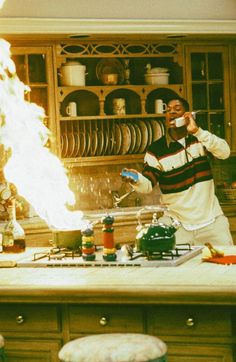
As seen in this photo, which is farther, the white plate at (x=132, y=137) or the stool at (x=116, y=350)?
the white plate at (x=132, y=137)

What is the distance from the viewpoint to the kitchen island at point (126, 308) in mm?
3525

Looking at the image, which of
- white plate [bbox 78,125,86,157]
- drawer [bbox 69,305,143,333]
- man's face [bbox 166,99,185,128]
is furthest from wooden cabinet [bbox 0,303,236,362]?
white plate [bbox 78,125,86,157]

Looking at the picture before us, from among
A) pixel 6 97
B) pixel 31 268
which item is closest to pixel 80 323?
pixel 31 268

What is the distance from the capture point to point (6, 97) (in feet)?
19.7

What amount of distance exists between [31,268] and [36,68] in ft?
10.5

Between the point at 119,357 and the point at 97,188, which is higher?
the point at 97,188

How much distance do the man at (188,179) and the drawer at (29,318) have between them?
2.06 m

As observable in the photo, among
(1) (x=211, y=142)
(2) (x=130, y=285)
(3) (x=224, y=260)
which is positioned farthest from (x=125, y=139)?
(2) (x=130, y=285)

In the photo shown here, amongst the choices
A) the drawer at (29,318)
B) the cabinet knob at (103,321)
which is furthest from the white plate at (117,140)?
the cabinet knob at (103,321)

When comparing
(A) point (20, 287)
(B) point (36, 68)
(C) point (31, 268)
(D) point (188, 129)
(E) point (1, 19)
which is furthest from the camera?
(B) point (36, 68)

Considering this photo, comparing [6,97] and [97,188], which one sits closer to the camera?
[6,97]

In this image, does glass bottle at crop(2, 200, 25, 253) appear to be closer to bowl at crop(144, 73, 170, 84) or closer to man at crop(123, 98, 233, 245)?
man at crop(123, 98, 233, 245)

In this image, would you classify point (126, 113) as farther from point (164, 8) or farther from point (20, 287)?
point (20, 287)

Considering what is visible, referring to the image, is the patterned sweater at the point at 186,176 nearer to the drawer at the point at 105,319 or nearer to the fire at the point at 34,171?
the fire at the point at 34,171
